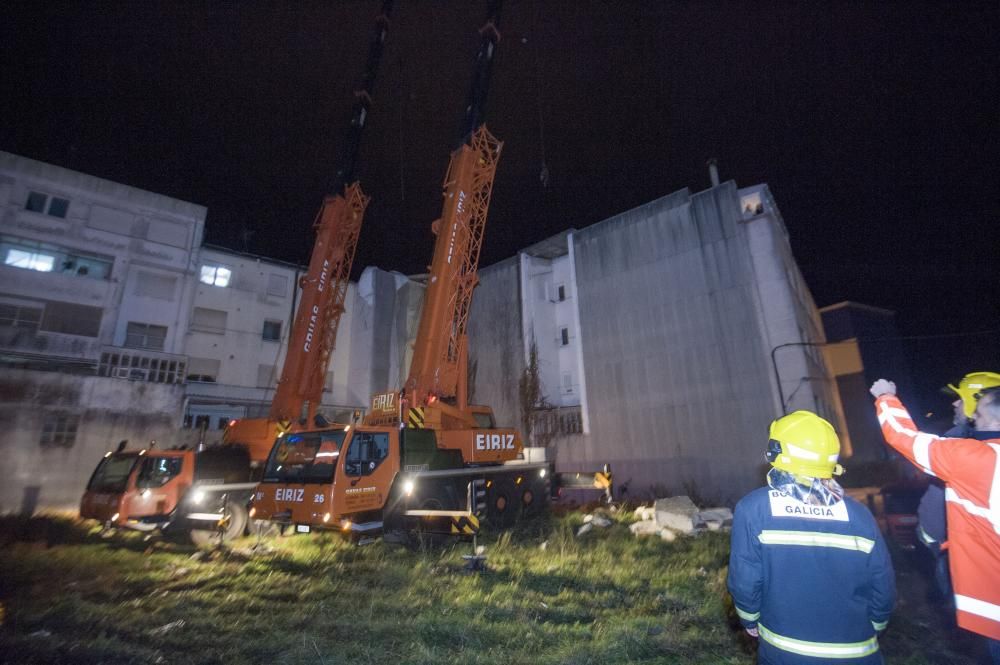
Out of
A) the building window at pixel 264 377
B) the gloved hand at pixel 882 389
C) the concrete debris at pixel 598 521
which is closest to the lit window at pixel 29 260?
the building window at pixel 264 377

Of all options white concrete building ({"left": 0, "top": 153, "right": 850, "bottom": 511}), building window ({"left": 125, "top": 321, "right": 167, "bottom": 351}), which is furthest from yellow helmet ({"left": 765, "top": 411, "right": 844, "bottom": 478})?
building window ({"left": 125, "top": 321, "right": 167, "bottom": 351})

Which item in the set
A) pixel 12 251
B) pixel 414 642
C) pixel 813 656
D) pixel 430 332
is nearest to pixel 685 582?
pixel 414 642

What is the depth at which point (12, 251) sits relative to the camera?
2091 centimetres

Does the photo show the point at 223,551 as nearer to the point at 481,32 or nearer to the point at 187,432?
the point at 187,432

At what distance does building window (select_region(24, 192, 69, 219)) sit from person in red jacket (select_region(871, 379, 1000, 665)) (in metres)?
30.5

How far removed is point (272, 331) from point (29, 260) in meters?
10.6

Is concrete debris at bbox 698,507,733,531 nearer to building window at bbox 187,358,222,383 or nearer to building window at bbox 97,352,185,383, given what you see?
building window at bbox 97,352,185,383

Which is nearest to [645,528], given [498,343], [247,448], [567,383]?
[247,448]

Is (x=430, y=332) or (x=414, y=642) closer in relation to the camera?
(x=414, y=642)

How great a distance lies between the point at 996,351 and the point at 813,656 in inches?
1145

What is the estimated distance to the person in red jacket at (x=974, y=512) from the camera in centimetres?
259

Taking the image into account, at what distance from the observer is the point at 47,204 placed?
2173cm

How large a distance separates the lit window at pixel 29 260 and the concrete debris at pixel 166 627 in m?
23.8

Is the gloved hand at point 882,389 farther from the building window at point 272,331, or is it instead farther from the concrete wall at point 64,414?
the building window at point 272,331
